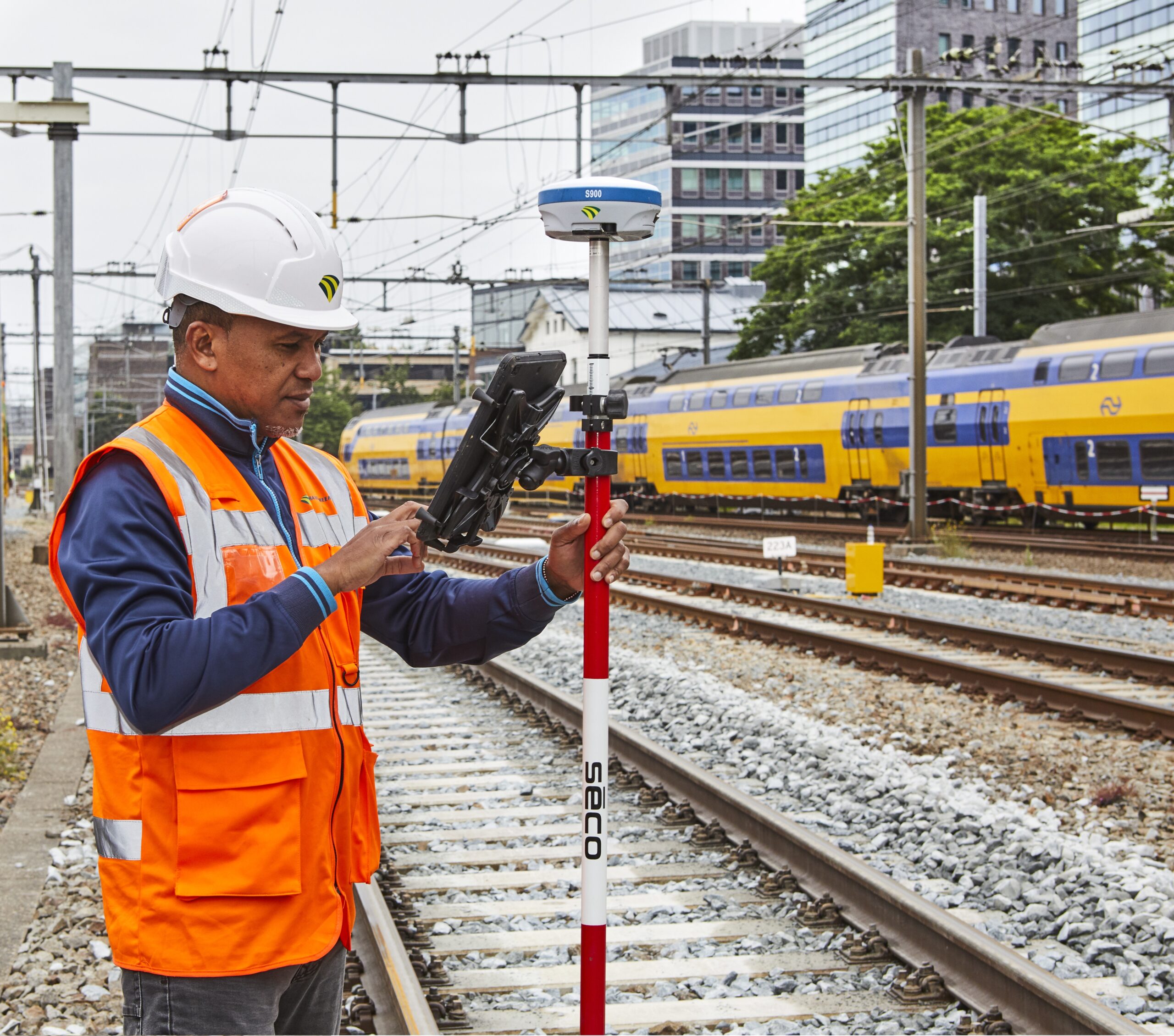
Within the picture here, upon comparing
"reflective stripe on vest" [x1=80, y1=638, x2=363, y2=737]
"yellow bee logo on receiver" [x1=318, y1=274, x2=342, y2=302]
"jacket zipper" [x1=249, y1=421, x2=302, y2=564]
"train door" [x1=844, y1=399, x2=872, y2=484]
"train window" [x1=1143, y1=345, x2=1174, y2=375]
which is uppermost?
"train window" [x1=1143, y1=345, x2=1174, y2=375]

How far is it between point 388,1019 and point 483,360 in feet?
307

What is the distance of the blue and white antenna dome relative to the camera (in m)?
2.84

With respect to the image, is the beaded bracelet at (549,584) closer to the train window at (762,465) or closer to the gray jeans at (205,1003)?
the gray jeans at (205,1003)

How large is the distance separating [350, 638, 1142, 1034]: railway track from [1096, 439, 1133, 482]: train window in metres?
16.9

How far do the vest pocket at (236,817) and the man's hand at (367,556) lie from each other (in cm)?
27

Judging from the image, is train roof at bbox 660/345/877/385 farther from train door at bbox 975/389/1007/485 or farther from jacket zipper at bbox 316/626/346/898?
jacket zipper at bbox 316/626/346/898

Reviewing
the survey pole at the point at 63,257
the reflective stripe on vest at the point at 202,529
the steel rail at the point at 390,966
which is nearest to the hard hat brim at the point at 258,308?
the reflective stripe on vest at the point at 202,529

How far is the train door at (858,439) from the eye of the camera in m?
27.6

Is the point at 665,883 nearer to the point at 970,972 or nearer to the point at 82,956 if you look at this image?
the point at 970,972

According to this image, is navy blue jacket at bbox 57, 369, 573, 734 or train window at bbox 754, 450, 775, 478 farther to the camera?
train window at bbox 754, 450, 775, 478

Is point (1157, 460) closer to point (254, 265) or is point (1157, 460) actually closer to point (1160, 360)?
point (1160, 360)

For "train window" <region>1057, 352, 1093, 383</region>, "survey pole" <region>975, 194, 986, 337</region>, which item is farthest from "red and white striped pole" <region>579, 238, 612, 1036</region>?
"survey pole" <region>975, 194, 986, 337</region>

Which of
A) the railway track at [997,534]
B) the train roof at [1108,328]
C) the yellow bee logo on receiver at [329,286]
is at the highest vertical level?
the train roof at [1108,328]

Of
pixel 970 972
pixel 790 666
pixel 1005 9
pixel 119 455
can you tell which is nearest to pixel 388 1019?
pixel 970 972
